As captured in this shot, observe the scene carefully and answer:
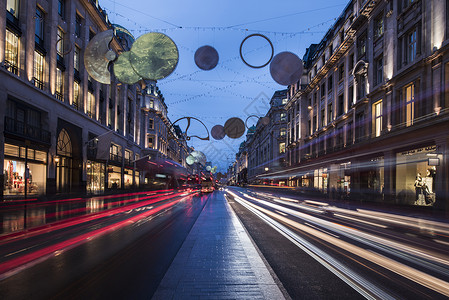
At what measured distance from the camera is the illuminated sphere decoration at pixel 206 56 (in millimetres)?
9852

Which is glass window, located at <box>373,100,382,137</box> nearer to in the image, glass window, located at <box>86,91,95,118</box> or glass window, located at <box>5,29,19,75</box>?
glass window, located at <box>5,29,19,75</box>

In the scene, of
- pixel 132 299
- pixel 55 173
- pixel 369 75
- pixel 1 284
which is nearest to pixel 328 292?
pixel 132 299

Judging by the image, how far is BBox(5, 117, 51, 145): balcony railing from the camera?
21584 mm

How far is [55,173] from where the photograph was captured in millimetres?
27656

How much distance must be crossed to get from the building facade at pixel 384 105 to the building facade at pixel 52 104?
21931mm

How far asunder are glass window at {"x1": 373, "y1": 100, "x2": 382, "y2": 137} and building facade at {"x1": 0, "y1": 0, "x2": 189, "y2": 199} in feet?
77.8

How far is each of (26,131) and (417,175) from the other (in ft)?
97.7

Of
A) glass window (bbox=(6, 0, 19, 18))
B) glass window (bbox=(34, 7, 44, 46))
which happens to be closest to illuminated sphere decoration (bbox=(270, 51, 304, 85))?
glass window (bbox=(6, 0, 19, 18))

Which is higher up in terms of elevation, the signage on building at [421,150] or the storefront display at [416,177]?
the signage on building at [421,150]

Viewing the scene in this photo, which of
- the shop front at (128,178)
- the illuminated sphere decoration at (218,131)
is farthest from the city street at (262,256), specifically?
the shop front at (128,178)

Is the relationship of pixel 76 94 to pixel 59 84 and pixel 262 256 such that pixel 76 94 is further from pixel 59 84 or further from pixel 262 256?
pixel 262 256

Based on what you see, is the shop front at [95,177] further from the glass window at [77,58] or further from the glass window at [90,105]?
the glass window at [77,58]

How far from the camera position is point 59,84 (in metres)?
29.4

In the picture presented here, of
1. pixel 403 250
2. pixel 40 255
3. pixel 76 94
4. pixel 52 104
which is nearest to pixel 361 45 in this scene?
pixel 403 250
